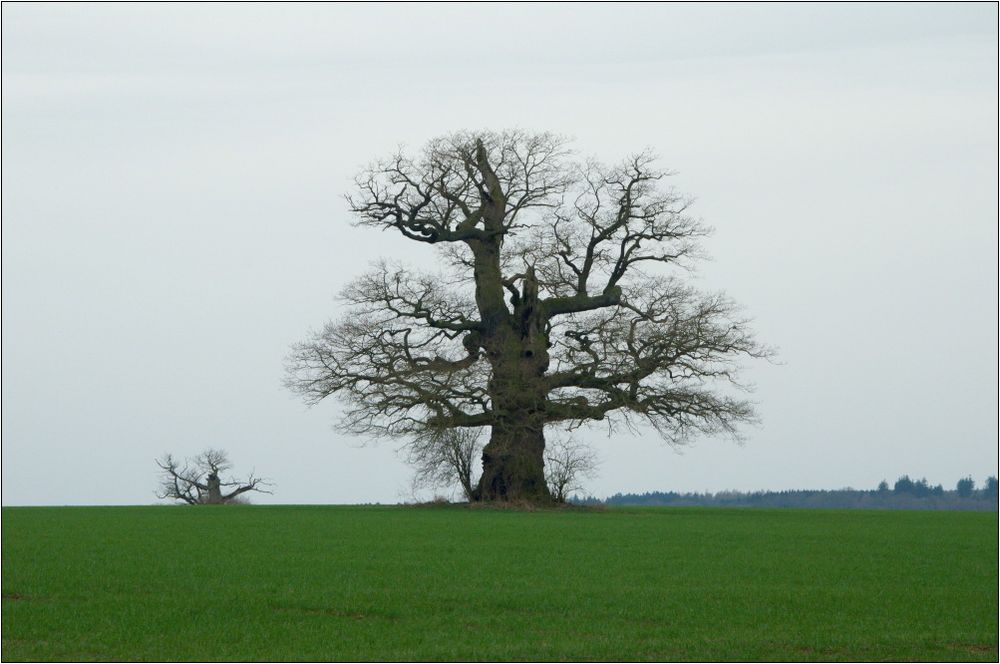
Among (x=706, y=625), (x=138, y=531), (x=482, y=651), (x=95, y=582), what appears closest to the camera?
(x=482, y=651)

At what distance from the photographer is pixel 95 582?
19.4 meters

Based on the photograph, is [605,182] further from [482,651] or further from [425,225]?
[482,651]

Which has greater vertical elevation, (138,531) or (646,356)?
(646,356)

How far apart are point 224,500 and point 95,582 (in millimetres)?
48263

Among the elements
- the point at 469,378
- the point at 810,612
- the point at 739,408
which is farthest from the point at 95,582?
the point at 739,408

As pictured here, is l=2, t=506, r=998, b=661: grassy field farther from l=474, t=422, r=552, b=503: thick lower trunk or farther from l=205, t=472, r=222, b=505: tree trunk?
l=205, t=472, r=222, b=505: tree trunk

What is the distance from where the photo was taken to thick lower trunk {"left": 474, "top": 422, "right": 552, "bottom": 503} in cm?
4638

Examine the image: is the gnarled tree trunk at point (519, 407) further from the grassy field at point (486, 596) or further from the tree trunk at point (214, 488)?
the tree trunk at point (214, 488)

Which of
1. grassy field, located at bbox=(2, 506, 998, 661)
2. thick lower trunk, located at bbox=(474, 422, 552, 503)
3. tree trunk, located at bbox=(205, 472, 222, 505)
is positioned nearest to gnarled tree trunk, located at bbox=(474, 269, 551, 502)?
thick lower trunk, located at bbox=(474, 422, 552, 503)

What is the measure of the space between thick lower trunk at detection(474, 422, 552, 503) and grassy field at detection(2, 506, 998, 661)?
14.8m

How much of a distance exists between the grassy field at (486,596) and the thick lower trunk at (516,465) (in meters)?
14.8

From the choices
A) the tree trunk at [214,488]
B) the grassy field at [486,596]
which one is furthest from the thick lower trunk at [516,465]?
the tree trunk at [214,488]

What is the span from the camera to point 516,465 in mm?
46875

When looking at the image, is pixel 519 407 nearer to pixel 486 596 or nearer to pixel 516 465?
pixel 516 465
